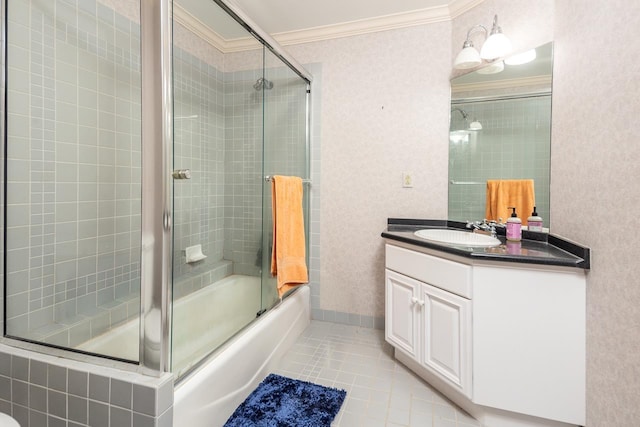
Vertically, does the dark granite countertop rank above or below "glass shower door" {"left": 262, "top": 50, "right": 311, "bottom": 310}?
below

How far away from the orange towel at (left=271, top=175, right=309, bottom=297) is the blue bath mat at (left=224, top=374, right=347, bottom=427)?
0.52m

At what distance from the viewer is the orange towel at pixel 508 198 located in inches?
69.9

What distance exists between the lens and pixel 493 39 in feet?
6.06

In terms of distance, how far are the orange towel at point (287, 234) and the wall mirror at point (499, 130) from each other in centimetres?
106

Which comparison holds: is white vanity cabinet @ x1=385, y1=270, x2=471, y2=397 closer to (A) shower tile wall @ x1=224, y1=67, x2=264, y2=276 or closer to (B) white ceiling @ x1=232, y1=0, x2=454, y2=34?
(A) shower tile wall @ x1=224, y1=67, x2=264, y2=276

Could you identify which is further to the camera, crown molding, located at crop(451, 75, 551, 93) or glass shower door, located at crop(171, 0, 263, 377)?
crown molding, located at crop(451, 75, 551, 93)

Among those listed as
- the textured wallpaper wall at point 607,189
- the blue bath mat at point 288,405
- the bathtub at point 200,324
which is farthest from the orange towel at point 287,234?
the textured wallpaper wall at point 607,189

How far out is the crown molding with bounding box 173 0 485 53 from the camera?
1732 millimetres

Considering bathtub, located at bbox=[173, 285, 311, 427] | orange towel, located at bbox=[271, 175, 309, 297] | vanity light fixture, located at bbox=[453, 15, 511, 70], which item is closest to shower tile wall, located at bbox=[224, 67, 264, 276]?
orange towel, located at bbox=[271, 175, 309, 297]

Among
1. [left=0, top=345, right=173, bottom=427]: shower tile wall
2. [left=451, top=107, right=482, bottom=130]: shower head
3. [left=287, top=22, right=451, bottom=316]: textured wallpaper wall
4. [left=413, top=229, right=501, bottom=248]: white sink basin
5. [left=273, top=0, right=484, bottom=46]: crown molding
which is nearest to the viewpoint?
[left=0, top=345, right=173, bottom=427]: shower tile wall

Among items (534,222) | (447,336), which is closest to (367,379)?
(447,336)

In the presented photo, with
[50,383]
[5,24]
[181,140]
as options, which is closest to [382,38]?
[181,140]

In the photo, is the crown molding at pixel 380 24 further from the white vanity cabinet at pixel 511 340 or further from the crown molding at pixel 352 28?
the white vanity cabinet at pixel 511 340

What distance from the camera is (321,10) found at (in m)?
2.24
